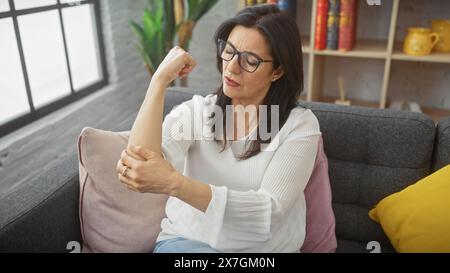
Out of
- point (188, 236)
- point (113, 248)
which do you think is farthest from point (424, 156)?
point (113, 248)

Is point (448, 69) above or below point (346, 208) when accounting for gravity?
above

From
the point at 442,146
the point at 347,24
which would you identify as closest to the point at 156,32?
the point at 347,24

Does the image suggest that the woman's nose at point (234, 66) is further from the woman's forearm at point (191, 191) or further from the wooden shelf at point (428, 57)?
the wooden shelf at point (428, 57)

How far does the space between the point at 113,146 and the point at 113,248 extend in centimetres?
31

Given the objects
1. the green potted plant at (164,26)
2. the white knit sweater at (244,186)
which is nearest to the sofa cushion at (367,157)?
the white knit sweater at (244,186)

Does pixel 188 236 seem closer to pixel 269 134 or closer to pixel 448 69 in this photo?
pixel 269 134

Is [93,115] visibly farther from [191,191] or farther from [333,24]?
[191,191]

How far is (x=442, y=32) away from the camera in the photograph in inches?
86.8

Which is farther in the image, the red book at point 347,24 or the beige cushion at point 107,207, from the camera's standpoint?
the red book at point 347,24

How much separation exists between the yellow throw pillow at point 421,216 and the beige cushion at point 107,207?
733 mm

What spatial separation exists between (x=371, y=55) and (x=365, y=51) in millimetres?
48

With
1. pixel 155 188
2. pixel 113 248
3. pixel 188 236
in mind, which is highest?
pixel 155 188

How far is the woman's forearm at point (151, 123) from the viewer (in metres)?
1.05

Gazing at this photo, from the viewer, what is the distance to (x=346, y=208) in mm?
1478
